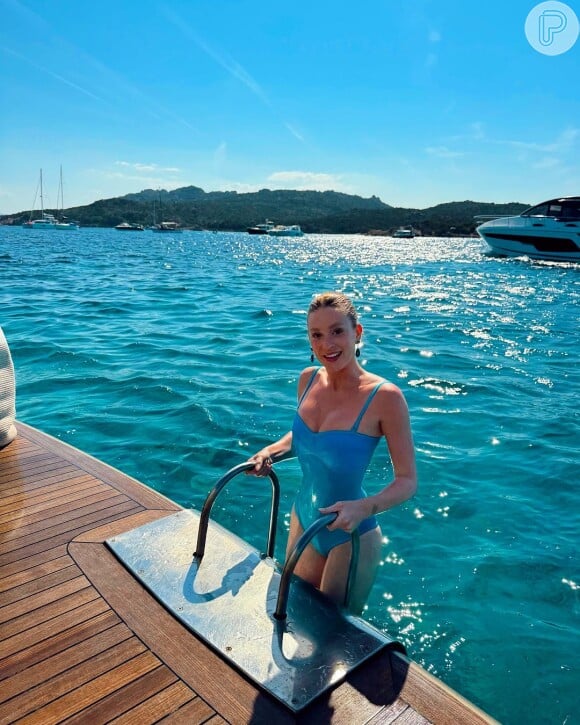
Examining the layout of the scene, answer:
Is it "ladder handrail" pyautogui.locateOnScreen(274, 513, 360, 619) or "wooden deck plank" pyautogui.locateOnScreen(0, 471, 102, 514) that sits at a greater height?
"ladder handrail" pyautogui.locateOnScreen(274, 513, 360, 619)

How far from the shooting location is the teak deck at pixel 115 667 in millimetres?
2137

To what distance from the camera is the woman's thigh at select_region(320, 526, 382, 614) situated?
2.76 metres

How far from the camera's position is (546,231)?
34469mm

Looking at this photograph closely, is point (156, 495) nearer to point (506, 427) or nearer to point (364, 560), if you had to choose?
point (364, 560)

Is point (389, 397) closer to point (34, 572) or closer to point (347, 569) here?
point (347, 569)

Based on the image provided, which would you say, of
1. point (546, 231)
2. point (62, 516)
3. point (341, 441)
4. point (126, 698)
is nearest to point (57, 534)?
point (62, 516)

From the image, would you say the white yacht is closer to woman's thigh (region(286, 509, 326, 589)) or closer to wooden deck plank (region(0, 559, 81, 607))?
woman's thigh (region(286, 509, 326, 589))

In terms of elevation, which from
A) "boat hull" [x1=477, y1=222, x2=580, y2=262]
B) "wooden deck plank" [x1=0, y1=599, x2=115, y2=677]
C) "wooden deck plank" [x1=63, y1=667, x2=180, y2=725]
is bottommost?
"wooden deck plank" [x1=0, y1=599, x2=115, y2=677]

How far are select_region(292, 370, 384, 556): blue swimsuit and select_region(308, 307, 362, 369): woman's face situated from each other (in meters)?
0.24

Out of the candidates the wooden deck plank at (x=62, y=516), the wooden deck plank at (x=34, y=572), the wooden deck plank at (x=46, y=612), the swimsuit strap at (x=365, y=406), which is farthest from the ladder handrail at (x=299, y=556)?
the wooden deck plank at (x=62, y=516)

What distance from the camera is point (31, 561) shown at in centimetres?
315

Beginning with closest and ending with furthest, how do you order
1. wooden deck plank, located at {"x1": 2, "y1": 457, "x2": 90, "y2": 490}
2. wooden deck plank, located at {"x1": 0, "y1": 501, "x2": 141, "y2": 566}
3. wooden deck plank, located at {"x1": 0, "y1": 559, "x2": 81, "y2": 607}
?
wooden deck plank, located at {"x1": 0, "y1": 559, "x2": 81, "y2": 607} → wooden deck plank, located at {"x1": 0, "y1": 501, "x2": 141, "y2": 566} → wooden deck plank, located at {"x1": 2, "y1": 457, "x2": 90, "y2": 490}

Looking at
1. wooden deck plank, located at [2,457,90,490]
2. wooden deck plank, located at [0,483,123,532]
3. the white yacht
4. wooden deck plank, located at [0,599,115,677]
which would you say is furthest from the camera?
the white yacht

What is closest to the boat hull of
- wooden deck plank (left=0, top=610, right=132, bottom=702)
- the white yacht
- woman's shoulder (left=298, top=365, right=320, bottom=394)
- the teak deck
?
the white yacht
